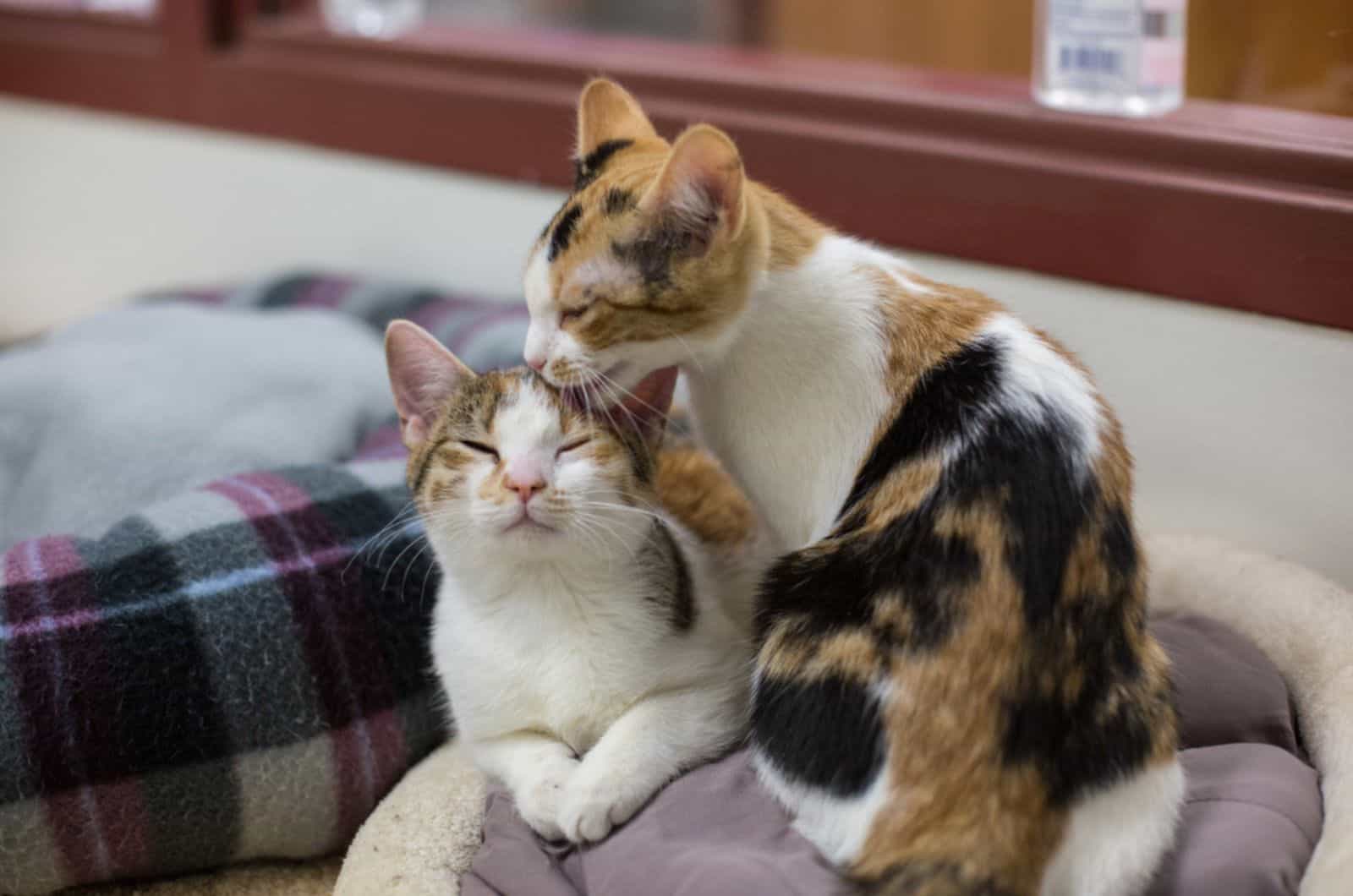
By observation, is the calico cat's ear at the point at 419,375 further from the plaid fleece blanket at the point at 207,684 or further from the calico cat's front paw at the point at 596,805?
the calico cat's front paw at the point at 596,805

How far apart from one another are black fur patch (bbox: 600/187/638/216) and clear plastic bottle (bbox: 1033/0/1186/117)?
73cm

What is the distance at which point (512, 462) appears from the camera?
1.19m

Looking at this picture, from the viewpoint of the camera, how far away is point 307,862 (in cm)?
139

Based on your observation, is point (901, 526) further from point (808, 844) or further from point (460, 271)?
point (460, 271)

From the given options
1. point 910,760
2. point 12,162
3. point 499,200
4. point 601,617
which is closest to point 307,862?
point 601,617

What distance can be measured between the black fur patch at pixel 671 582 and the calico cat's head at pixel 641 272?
0.55 ft

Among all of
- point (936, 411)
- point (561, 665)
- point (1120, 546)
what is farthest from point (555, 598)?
point (1120, 546)

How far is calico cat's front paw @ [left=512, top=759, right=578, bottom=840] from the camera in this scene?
1.18 m

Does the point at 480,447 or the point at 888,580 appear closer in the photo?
the point at 888,580

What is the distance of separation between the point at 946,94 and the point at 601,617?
2.80ft

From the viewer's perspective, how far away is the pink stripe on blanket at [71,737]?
1249 mm

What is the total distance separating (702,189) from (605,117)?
278 millimetres

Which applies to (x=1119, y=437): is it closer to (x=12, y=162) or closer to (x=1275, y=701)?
(x=1275, y=701)

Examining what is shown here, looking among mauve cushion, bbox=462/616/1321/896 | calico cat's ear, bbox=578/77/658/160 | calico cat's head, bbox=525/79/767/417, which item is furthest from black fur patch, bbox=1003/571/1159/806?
calico cat's ear, bbox=578/77/658/160
